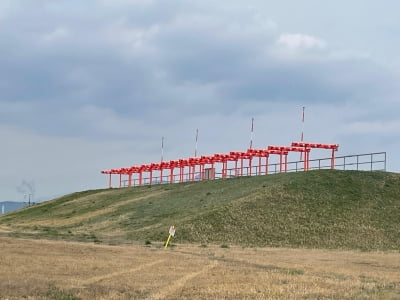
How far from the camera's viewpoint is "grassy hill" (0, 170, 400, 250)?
52.5m

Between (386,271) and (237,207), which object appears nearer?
(386,271)

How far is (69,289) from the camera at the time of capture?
18.6 metres

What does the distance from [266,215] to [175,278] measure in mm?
35191

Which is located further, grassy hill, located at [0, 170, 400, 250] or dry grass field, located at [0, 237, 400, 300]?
grassy hill, located at [0, 170, 400, 250]

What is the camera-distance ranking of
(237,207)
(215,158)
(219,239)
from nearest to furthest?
(219,239)
(237,207)
(215,158)

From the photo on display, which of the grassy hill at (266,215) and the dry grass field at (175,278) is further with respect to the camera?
the grassy hill at (266,215)

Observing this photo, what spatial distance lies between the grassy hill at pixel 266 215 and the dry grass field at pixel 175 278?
59.8ft

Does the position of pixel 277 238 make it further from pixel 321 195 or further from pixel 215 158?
pixel 215 158

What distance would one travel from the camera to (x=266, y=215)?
57031mm

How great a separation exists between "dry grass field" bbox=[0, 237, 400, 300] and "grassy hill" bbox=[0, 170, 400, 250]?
1823 cm

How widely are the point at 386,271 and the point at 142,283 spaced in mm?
13300

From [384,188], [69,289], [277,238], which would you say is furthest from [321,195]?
[69,289]

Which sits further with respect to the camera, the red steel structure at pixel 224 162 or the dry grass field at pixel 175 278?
the red steel structure at pixel 224 162

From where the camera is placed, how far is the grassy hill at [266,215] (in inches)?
2066
